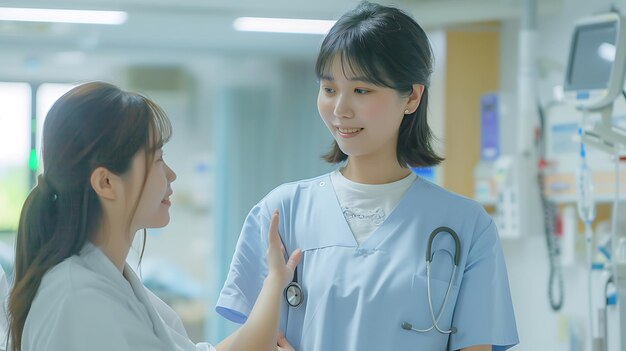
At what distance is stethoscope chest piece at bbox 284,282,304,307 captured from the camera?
153cm

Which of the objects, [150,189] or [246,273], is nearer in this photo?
[150,189]

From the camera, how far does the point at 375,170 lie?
5.25ft

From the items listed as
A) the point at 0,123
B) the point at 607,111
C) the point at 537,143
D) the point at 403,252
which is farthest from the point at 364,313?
the point at 0,123

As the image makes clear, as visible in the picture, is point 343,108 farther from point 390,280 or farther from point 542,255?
point 542,255

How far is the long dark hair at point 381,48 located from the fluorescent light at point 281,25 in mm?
3091

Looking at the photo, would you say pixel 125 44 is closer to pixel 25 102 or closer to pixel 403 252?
pixel 25 102

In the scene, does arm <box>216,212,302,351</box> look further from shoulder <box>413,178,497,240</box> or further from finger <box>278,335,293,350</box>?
shoulder <box>413,178,497,240</box>

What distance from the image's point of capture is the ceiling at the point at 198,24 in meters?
3.62

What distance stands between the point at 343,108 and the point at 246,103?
13.8ft

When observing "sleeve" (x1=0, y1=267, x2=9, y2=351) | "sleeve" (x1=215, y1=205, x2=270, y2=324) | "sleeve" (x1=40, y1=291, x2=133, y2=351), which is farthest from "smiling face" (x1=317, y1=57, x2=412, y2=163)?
"sleeve" (x1=0, y1=267, x2=9, y2=351)

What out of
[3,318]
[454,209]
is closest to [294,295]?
[454,209]

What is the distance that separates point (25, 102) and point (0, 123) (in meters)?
0.24

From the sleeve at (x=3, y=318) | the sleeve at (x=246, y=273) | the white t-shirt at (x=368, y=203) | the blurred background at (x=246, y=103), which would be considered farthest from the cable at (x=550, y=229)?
the sleeve at (x=3, y=318)

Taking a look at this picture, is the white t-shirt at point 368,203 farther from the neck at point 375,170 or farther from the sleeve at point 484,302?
the sleeve at point 484,302
